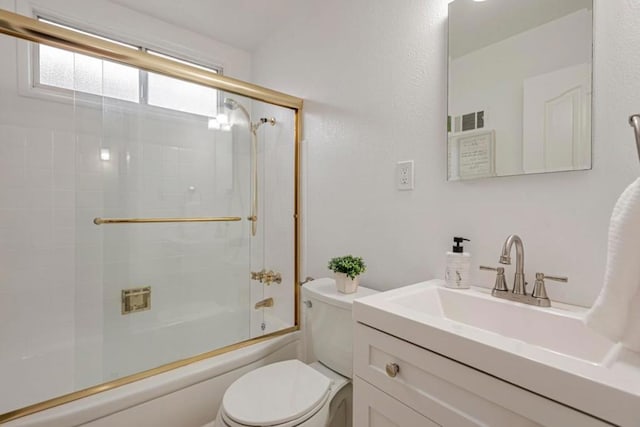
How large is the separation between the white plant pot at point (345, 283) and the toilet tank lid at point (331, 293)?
19 mm

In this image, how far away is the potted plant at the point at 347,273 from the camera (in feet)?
4.27

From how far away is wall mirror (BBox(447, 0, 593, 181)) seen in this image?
0.87 m

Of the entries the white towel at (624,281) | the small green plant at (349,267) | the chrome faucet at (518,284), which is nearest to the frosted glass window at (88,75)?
the small green plant at (349,267)

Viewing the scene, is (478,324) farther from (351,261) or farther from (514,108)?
(514,108)

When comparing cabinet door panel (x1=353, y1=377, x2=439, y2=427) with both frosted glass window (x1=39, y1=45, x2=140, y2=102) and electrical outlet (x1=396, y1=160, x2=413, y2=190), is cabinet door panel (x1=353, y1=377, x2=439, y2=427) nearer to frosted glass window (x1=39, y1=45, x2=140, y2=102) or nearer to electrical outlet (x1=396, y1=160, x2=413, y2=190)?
electrical outlet (x1=396, y1=160, x2=413, y2=190)

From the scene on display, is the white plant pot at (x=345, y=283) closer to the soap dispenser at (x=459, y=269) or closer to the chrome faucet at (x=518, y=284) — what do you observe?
the soap dispenser at (x=459, y=269)

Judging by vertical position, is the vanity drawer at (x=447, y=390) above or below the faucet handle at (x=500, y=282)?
below

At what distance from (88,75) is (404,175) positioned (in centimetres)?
170

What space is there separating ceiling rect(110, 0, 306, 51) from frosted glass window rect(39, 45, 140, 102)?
20.4 inches

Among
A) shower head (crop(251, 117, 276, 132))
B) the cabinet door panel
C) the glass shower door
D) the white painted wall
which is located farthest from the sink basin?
shower head (crop(251, 117, 276, 132))

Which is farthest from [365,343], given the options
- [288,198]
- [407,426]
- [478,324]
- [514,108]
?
[288,198]

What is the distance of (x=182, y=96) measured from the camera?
182cm

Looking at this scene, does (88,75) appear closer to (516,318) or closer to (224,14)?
(224,14)

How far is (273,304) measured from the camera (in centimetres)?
203
